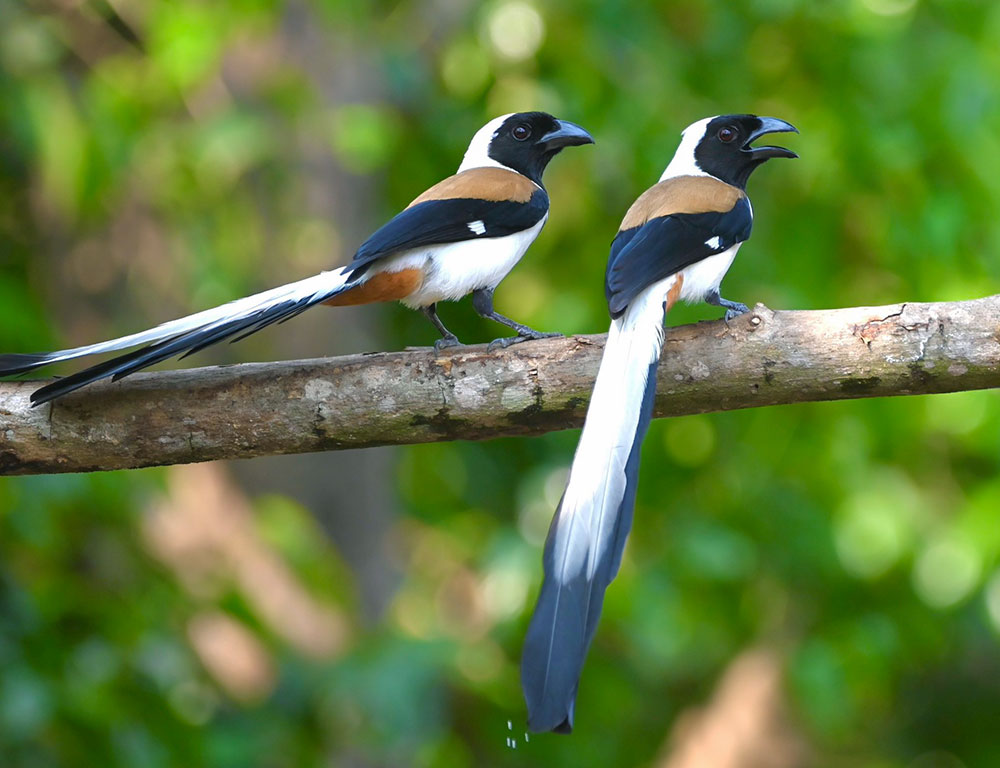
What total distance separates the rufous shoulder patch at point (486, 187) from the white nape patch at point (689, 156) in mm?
324

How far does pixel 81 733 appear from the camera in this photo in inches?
129

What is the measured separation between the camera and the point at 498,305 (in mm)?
5582

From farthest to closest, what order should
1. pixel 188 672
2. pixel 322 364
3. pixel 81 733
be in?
pixel 188 672 < pixel 81 733 < pixel 322 364

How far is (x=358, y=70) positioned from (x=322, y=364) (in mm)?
2911

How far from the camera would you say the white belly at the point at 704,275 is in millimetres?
Result: 2389

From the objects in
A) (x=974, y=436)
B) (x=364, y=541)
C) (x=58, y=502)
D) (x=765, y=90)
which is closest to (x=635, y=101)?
(x=765, y=90)

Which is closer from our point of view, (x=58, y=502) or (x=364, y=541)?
(x=58, y=502)

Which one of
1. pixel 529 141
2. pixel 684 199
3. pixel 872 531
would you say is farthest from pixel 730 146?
pixel 872 531

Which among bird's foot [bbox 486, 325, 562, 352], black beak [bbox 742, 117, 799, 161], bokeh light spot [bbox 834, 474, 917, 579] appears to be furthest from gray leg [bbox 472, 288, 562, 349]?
bokeh light spot [bbox 834, 474, 917, 579]

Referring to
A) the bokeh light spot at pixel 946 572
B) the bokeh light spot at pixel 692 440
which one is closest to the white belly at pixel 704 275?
the bokeh light spot at pixel 946 572

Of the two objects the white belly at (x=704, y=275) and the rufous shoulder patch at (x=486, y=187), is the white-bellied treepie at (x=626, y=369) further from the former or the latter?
the rufous shoulder patch at (x=486, y=187)

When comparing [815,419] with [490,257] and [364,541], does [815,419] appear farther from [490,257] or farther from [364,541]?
[490,257]

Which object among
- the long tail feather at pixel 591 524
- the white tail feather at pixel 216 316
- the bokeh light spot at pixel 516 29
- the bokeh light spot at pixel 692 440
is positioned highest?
the bokeh light spot at pixel 516 29

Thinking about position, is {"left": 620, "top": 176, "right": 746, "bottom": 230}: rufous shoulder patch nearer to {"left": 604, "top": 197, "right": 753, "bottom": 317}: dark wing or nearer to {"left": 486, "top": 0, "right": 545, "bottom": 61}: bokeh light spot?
{"left": 604, "top": 197, "right": 753, "bottom": 317}: dark wing
